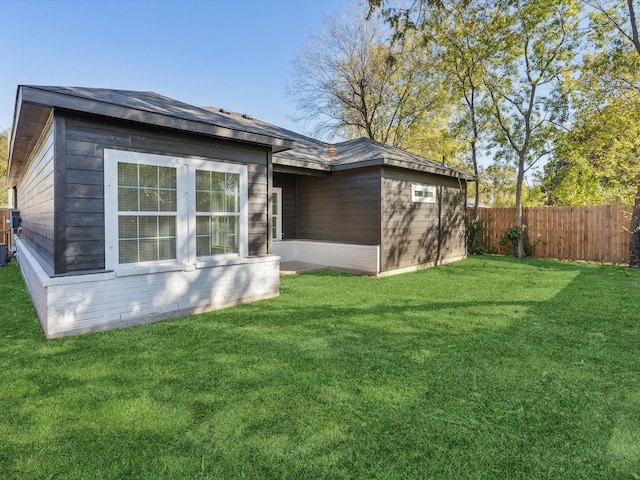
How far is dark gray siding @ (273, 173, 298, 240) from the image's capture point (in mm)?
9180

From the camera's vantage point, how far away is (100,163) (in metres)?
3.82

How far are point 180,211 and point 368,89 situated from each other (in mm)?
14922

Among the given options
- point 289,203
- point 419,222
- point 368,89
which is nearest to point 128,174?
point 289,203

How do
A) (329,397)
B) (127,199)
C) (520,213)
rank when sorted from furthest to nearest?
(520,213) < (127,199) < (329,397)


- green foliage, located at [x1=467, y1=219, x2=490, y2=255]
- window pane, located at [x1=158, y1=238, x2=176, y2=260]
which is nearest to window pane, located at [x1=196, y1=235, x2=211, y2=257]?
window pane, located at [x1=158, y1=238, x2=176, y2=260]

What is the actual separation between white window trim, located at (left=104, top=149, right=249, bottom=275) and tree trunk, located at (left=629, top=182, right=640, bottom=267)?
31.9 feet

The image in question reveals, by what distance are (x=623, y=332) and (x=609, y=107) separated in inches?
357

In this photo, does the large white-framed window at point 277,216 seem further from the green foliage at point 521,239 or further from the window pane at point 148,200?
the green foliage at point 521,239

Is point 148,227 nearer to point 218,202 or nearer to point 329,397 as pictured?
point 218,202

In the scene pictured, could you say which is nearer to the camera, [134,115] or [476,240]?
[134,115]

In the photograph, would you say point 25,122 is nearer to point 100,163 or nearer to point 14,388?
point 100,163

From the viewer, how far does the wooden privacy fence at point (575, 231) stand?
366 inches

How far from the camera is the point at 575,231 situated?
392 inches

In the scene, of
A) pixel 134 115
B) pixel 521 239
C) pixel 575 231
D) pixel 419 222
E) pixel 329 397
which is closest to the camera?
pixel 329 397
